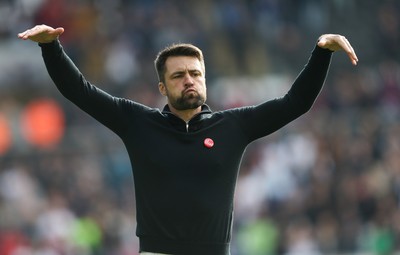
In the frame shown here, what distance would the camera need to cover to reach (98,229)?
1571cm

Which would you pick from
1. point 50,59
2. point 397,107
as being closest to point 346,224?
point 397,107

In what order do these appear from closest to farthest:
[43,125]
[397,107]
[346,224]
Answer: [346,224] < [397,107] < [43,125]

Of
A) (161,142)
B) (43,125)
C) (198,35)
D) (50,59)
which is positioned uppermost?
(198,35)

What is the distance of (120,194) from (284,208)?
2.42m

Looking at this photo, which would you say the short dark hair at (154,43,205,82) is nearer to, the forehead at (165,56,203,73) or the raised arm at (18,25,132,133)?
the forehead at (165,56,203,73)

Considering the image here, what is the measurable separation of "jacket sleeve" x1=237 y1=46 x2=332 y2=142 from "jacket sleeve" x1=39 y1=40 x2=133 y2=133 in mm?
728

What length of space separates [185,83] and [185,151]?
0.37 metres

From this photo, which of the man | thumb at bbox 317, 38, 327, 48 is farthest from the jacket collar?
thumb at bbox 317, 38, 327, 48

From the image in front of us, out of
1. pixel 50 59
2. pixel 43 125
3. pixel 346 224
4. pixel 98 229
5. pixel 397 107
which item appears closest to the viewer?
pixel 50 59

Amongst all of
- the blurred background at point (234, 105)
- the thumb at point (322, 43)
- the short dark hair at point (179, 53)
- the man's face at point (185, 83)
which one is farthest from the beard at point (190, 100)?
the blurred background at point (234, 105)

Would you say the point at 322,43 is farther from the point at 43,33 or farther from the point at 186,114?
the point at 43,33

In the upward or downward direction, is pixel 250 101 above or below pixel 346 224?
above

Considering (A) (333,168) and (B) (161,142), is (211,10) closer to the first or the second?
(A) (333,168)

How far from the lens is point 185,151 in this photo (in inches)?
256
